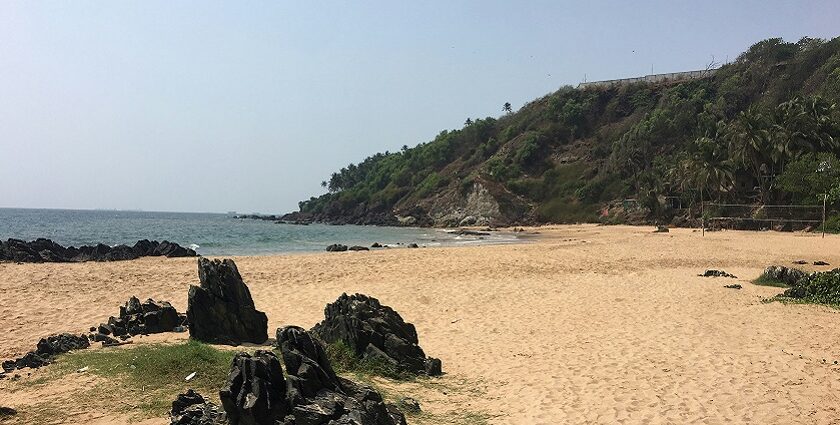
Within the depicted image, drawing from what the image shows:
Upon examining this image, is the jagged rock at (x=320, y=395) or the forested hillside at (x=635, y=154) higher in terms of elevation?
the forested hillside at (x=635, y=154)

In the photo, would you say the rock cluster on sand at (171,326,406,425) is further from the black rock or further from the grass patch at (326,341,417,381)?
the grass patch at (326,341,417,381)

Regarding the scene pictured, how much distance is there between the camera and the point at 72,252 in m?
35.3

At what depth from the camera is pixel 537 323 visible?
47.0ft

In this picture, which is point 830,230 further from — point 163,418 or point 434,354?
point 163,418

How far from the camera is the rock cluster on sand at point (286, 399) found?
19.0 ft

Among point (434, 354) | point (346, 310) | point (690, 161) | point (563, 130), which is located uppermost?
point (563, 130)

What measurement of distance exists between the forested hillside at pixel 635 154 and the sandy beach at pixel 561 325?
30.9m

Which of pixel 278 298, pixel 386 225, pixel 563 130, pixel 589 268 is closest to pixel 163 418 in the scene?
pixel 278 298

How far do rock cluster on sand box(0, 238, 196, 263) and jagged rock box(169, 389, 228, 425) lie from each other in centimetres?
3070

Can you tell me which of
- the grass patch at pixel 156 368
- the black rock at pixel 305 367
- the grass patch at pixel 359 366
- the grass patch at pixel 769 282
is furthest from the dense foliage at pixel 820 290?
the grass patch at pixel 156 368

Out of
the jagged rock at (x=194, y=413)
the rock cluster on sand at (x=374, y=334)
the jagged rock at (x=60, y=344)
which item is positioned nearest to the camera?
the jagged rock at (x=194, y=413)

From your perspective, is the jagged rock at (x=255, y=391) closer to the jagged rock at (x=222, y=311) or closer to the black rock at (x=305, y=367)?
the black rock at (x=305, y=367)

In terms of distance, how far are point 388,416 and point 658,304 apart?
40.5ft

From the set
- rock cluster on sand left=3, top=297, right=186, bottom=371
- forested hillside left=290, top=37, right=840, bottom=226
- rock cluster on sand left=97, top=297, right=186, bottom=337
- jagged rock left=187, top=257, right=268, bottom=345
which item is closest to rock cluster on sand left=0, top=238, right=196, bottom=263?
rock cluster on sand left=3, top=297, right=186, bottom=371
